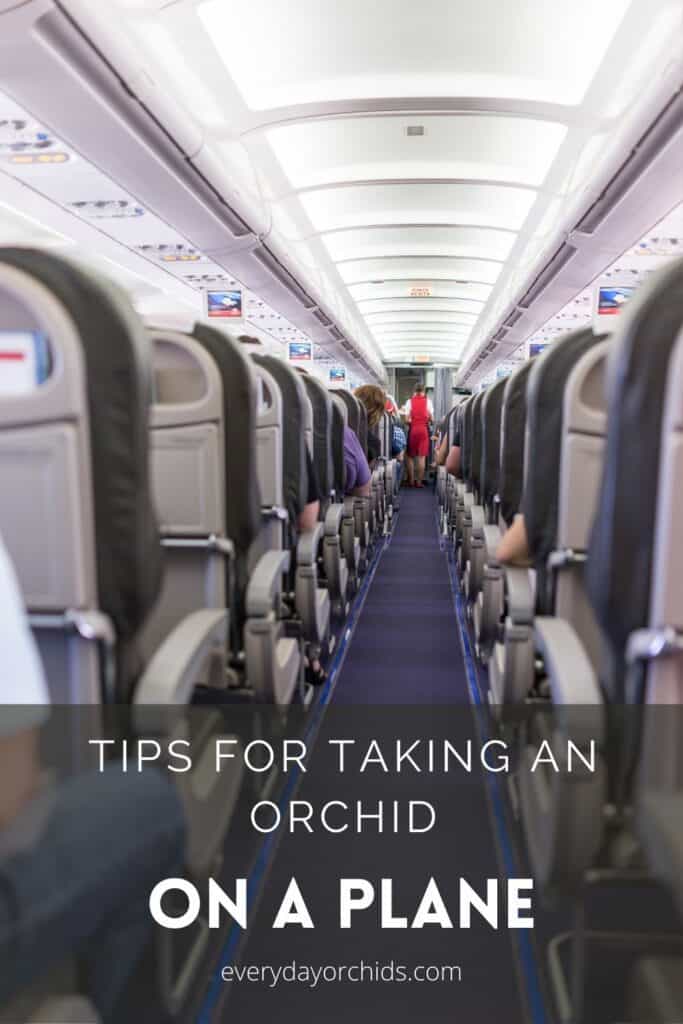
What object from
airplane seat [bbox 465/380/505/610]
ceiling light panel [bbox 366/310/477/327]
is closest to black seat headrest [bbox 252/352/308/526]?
airplane seat [bbox 465/380/505/610]

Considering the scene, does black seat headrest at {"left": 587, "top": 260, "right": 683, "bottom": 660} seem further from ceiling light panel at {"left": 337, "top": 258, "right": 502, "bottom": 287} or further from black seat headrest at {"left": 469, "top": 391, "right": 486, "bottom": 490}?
ceiling light panel at {"left": 337, "top": 258, "right": 502, "bottom": 287}

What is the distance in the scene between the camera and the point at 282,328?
18.3 meters

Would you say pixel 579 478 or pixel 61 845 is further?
pixel 579 478

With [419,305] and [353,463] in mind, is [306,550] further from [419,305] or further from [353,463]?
[419,305]

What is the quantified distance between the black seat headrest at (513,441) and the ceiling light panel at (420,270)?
10.5 m

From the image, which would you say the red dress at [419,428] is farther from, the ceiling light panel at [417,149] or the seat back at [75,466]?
the seat back at [75,466]

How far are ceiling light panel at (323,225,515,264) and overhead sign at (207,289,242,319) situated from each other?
1695mm

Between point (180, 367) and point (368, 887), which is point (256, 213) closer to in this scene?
point (180, 367)

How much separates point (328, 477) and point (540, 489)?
2.30 metres

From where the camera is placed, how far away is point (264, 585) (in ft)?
8.75

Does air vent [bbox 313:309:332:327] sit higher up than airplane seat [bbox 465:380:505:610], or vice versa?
air vent [bbox 313:309:332:327]

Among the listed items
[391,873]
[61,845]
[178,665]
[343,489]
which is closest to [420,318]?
[343,489]

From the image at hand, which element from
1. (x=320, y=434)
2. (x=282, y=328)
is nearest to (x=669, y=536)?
(x=320, y=434)

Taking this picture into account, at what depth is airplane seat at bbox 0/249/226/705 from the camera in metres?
1.43
